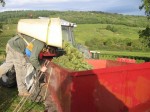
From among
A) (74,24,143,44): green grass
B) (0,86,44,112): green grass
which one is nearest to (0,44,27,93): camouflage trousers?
(0,86,44,112): green grass

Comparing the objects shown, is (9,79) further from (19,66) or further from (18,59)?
(18,59)

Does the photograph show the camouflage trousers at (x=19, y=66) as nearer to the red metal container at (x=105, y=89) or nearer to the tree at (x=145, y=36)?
the red metal container at (x=105, y=89)

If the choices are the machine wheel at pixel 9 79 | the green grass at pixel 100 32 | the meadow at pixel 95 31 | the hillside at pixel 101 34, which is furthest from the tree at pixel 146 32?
the green grass at pixel 100 32

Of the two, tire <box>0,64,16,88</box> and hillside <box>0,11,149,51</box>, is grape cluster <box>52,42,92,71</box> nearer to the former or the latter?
tire <box>0,64,16,88</box>

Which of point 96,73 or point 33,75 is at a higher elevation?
point 96,73

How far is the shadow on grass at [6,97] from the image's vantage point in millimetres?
8364

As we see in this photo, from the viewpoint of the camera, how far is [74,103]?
5.19 meters

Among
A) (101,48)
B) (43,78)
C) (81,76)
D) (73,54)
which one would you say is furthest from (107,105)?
(101,48)

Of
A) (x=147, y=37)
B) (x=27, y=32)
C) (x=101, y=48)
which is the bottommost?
(x=101, y=48)

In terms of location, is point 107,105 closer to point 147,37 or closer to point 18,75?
point 18,75

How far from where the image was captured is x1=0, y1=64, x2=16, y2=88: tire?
10.4 m

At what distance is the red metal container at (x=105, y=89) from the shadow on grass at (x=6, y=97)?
2524mm

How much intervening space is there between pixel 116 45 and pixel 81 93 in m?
60.8

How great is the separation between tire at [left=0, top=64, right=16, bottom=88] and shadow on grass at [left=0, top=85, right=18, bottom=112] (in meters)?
0.15
